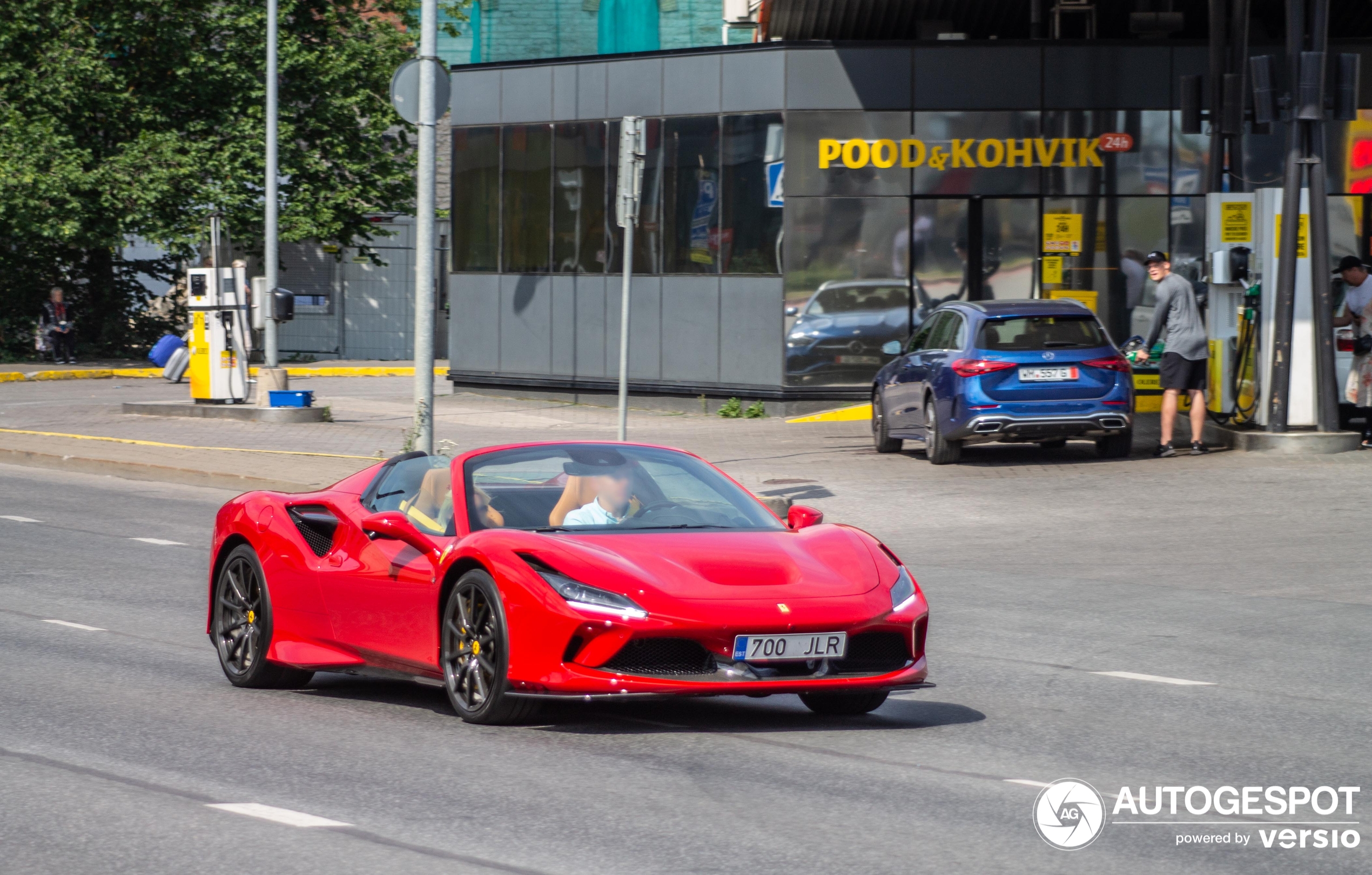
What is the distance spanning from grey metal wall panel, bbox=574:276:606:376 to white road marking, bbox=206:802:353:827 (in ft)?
79.3

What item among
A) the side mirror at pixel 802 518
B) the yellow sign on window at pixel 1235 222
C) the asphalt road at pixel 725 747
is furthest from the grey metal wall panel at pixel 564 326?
the side mirror at pixel 802 518

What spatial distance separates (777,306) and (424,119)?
9.83 m

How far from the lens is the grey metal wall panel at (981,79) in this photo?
91.4 ft

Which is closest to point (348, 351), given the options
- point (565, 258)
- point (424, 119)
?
point (565, 258)

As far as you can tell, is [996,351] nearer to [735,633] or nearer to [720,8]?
[735,633]

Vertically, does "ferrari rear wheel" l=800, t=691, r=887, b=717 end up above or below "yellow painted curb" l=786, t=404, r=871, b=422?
below

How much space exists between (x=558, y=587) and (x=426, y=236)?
12.3 meters

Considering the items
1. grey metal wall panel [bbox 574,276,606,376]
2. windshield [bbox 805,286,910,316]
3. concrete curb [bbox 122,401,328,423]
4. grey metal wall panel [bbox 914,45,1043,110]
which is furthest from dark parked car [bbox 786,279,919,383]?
concrete curb [bbox 122,401,328,423]

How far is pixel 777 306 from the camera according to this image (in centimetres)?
Answer: 2792

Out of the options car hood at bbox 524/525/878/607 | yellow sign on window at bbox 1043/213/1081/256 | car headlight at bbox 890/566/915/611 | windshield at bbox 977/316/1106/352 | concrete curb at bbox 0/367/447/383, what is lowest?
car headlight at bbox 890/566/915/611

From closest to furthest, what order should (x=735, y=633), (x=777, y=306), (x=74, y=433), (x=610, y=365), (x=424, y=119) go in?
(x=735, y=633), (x=424, y=119), (x=74, y=433), (x=777, y=306), (x=610, y=365)

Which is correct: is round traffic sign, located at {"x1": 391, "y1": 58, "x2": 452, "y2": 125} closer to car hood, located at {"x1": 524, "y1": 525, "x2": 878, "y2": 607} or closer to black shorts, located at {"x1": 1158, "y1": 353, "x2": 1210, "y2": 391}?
black shorts, located at {"x1": 1158, "y1": 353, "x2": 1210, "y2": 391}

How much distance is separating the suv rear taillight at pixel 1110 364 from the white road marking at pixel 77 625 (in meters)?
11.3

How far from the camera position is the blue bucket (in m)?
27.0
